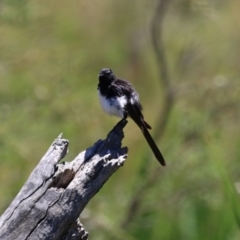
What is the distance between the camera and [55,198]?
2.96 metres

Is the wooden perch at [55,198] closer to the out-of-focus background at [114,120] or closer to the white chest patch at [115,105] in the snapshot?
the white chest patch at [115,105]

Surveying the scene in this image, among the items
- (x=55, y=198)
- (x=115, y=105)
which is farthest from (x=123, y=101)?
(x=55, y=198)

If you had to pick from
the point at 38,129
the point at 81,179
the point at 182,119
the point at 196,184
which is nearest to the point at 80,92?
the point at 38,129

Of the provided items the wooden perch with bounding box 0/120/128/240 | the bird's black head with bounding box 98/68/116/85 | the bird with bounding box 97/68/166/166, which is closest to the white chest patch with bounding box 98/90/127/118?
the bird with bounding box 97/68/166/166

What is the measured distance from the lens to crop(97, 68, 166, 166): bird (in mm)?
4105

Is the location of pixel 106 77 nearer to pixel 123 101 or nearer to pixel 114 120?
pixel 123 101

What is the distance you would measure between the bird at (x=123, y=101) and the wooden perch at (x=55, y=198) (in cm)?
94

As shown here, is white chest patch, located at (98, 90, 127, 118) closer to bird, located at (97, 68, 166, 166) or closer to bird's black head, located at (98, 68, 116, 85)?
bird, located at (97, 68, 166, 166)

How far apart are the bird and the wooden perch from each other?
3.10 ft

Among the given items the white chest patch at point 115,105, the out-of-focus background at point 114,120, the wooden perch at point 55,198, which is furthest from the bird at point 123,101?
the out-of-focus background at point 114,120

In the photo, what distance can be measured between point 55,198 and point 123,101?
1.31m

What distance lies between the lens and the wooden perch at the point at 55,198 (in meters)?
2.94

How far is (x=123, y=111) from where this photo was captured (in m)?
4.12

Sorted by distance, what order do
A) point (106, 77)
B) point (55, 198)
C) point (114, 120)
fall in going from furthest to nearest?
point (114, 120)
point (106, 77)
point (55, 198)
